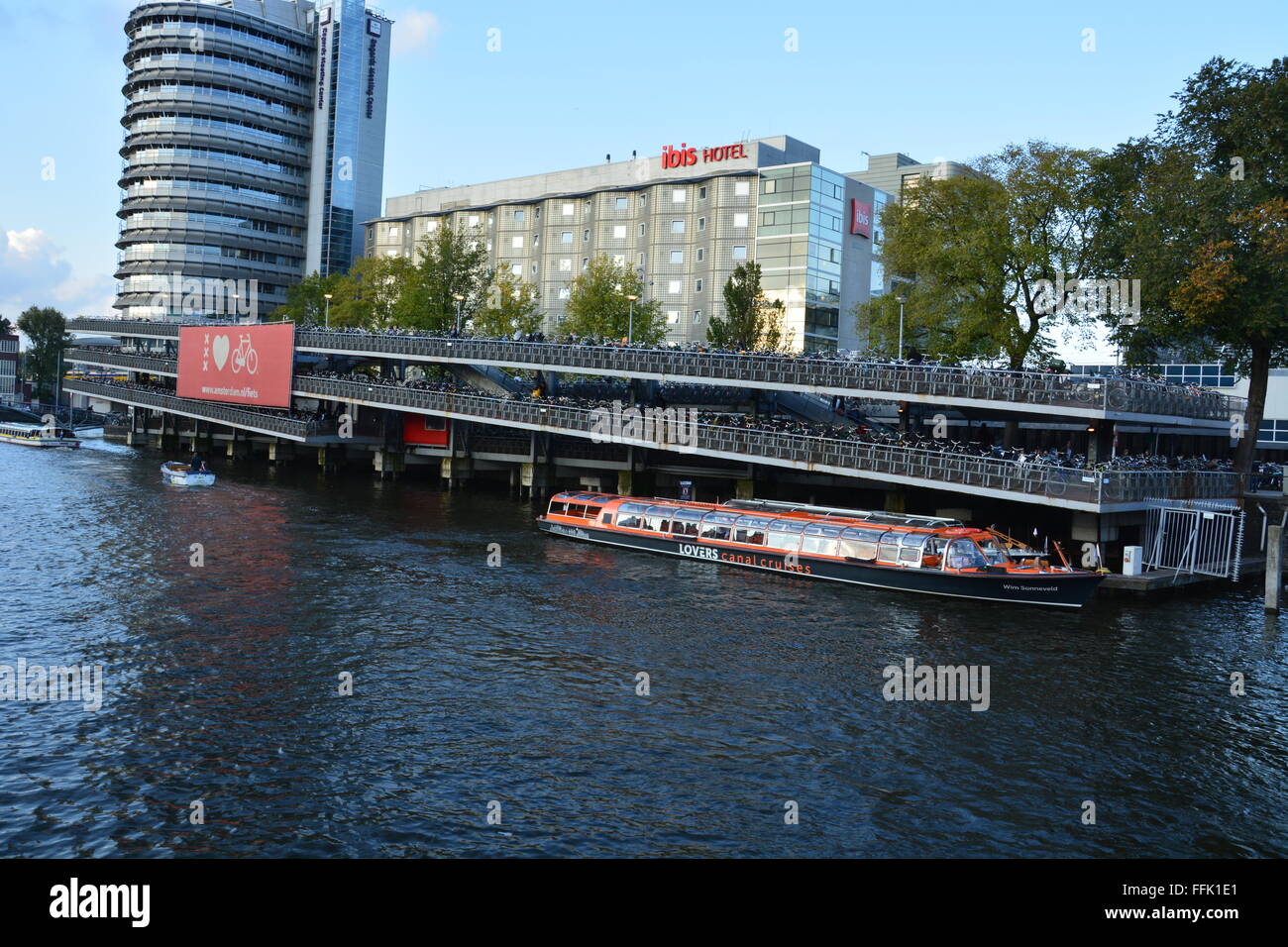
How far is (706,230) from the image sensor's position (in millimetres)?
99438

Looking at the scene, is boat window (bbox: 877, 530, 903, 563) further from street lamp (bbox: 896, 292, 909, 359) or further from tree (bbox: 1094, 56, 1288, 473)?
street lamp (bbox: 896, 292, 909, 359)

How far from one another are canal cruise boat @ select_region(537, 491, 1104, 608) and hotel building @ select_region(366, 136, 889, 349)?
1684 inches

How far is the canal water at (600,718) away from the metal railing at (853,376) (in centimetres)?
996

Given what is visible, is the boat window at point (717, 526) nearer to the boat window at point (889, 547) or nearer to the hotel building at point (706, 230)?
the boat window at point (889, 547)

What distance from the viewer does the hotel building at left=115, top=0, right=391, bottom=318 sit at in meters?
155

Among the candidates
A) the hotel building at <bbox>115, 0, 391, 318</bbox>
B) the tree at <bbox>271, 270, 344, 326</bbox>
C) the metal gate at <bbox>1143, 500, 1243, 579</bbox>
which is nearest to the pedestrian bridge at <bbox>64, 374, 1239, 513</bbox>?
the metal gate at <bbox>1143, 500, 1243, 579</bbox>

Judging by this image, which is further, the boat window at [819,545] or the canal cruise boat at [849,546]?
A: the boat window at [819,545]

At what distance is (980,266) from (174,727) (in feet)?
163

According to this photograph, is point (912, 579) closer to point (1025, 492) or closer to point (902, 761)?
point (1025, 492)

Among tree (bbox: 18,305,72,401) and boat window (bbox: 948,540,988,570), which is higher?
tree (bbox: 18,305,72,401)

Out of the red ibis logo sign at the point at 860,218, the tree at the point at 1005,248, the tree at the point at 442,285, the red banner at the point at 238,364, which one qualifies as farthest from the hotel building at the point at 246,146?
the tree at the point at 1005,248

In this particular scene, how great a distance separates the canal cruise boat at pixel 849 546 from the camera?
39.8 meters

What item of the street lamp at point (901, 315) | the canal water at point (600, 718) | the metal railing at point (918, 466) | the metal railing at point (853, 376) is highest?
the street lamp at point (901, 315)
